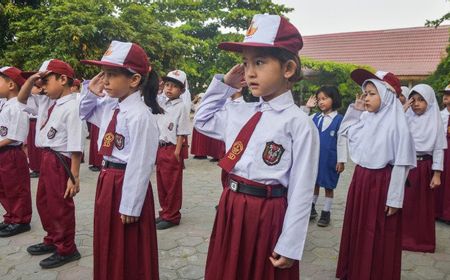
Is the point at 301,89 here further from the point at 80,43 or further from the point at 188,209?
the point at 188,209

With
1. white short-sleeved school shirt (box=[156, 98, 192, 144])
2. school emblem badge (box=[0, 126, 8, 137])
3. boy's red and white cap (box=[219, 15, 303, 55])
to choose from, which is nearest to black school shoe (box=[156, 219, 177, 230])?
white short-sleeved school shirt (box=[156, 98, 192, 144])

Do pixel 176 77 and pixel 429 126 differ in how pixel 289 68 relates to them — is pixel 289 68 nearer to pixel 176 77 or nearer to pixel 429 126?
pixel 176 77

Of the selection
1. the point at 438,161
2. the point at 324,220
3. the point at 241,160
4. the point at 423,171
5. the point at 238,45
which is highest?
the point at 238,45

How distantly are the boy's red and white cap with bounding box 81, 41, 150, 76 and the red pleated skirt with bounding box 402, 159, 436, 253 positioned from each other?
10.7 feet

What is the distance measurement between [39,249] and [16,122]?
136 cm

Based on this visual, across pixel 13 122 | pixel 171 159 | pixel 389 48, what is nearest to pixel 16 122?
pixel 13 122

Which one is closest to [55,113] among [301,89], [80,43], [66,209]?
[66,209]

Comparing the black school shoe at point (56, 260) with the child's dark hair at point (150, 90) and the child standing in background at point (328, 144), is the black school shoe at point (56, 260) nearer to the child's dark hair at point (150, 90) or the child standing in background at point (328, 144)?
the child's dark hair at point (150, 90)

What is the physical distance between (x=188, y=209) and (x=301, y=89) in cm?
1504

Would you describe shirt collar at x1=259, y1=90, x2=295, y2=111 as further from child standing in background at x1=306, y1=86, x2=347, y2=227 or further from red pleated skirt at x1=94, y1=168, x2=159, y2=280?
child standing in background at x1=306, y1=86, x2=347, y2=227

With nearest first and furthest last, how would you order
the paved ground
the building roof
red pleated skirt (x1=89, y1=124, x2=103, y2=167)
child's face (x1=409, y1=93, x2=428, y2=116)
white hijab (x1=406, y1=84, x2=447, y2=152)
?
the paved ground → white hijab (x1=406, y1=84, x2=447, y2=152) → child's face (x1=409, y1=93, x2=428, y2=116) → red pleated skirt (x1=89, y1=124, x2=103, y2=167) → the building roof

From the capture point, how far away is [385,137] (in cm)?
314

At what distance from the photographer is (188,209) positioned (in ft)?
18.2

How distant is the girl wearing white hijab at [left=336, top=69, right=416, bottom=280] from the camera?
3.08m
